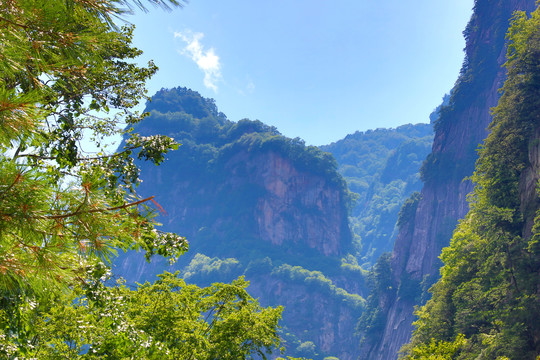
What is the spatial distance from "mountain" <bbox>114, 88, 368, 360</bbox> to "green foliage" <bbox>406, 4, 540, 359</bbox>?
2382 inches

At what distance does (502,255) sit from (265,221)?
86917mm

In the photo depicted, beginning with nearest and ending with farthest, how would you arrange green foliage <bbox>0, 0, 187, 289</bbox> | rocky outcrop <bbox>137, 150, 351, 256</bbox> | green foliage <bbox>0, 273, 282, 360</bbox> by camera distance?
green foliage <bbox>0, 0, 187, 289</bbox>
green foliage <bbox>0, 273, 282, 360</bbox>
rocky outcrop <bbox>137, 150, 351, 256</bbox>

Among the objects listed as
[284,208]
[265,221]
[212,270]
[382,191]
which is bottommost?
[212,270]

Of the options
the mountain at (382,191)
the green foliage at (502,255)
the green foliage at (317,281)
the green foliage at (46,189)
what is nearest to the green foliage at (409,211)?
the green foliage at (317,281)

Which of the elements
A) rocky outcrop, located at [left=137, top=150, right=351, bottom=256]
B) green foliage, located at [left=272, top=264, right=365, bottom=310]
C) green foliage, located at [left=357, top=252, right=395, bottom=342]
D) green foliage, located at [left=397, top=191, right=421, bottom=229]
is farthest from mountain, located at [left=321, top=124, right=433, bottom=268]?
green foliage, located at [left=357, top=252, right=395, bottom=342]

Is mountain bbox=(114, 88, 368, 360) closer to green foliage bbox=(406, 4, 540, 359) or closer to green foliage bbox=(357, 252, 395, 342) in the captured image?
green foliage bbox=(357, 252, 395, 342)

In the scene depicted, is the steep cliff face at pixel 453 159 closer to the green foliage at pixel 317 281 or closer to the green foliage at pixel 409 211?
the green foliage at pixel 409 211

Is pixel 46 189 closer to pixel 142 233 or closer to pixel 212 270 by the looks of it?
pixel 142 233

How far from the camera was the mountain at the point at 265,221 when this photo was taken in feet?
276

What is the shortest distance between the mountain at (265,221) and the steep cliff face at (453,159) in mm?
23345

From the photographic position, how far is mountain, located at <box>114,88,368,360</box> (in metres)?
84.1

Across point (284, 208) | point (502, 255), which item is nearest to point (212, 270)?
point (284, 208)

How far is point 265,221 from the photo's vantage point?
337 feet

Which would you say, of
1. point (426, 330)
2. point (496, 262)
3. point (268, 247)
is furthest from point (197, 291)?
point (268, 247)
